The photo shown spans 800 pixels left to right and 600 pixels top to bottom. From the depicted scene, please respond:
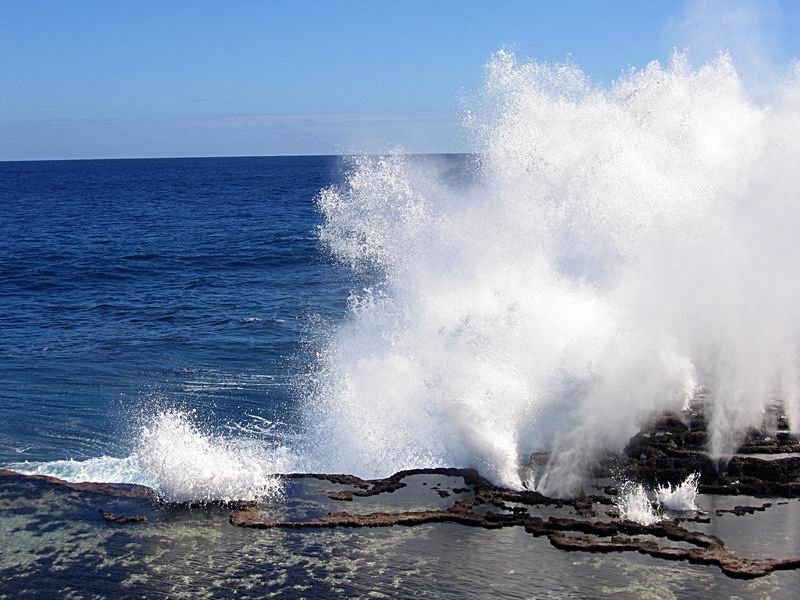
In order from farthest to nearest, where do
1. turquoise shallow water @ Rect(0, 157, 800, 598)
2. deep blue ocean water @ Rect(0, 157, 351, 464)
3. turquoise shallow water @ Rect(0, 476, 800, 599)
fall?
deep blue ocean water @ Rect(0, 157, 351, 464), turquoise shallow water @ Rect(0, 157, 800, 598), turquoise shallow water @ Rect(0, 476, 800, 599)

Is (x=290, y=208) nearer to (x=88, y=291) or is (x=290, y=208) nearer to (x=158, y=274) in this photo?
(x=158, y=274)

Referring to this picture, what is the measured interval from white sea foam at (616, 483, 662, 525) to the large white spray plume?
1.12m

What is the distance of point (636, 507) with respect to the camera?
16.7 m

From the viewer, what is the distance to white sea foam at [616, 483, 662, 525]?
645 inches

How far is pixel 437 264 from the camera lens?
28.2 meters

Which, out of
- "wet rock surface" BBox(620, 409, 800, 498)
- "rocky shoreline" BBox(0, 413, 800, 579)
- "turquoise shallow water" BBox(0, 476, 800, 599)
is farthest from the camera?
"wet rock surface" BBox(620, 409, 800, 498)

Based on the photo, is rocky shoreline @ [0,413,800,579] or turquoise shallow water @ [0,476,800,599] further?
rocky shoreline @ [0,413,800,579]

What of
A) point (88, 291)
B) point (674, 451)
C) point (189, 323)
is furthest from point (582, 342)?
point (88, 291)

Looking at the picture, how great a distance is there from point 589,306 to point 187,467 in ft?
39.6

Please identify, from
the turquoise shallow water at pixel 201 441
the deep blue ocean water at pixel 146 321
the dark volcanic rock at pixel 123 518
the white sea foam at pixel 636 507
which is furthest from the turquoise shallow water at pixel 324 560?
the deep blue ocean water at pixel 146 321

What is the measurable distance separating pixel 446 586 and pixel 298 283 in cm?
3022

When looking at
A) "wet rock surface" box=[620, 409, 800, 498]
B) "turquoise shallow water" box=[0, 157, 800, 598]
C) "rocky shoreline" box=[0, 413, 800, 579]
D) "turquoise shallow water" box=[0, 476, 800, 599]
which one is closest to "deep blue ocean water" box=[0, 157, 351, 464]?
"turquoise shallow water" box=[0, 157, 800, 598]

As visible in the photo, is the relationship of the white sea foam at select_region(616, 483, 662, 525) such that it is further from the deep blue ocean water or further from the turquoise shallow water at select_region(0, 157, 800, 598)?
the deep blue ocean water

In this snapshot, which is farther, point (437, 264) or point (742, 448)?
point (437, 264)
